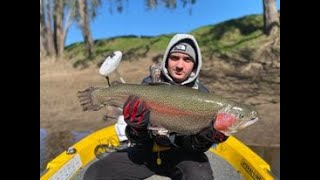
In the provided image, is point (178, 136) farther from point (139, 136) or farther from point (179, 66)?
point (179, 66)

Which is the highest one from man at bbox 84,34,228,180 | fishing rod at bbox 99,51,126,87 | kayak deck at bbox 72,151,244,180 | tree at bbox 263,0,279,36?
tree at bbox 263,0,279,36

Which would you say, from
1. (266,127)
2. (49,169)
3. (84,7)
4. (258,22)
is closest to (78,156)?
(49,169)

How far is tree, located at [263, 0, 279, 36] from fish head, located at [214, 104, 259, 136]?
1411 centimetres

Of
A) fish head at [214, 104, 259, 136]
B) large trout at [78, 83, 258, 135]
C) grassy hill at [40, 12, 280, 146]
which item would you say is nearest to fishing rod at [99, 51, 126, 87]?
large trout at [78, 83, 258, 135]

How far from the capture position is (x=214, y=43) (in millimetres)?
19359

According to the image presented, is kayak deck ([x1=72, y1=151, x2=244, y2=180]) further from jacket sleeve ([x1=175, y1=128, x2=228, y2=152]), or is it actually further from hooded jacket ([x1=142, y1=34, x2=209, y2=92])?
hooded jacket ([x1=142, y1=34, x2=209, y2=92])

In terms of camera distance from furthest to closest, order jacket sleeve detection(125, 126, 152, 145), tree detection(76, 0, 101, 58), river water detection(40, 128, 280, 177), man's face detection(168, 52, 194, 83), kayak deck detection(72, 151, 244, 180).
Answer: tree detection(76, 0, 101, 58), river water detection(40, 128, 280, 177), kayak deck detection(72, 151, 244, 180), man's face detection(168, 52, 194, 83), jacket sleeve detection(125, 126, 152, 145)

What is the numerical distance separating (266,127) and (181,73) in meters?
6.08

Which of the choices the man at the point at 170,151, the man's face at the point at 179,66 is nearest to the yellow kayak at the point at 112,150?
the man at the point at 170,151

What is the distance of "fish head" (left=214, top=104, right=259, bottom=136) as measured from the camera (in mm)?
3504

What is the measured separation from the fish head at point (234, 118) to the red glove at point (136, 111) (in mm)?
571

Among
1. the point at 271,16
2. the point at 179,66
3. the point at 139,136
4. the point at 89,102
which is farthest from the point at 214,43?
the point at 89,102

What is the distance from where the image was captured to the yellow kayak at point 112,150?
185 inches

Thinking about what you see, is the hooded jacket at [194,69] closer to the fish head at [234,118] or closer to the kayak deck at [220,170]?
the fish head at [234,118]
